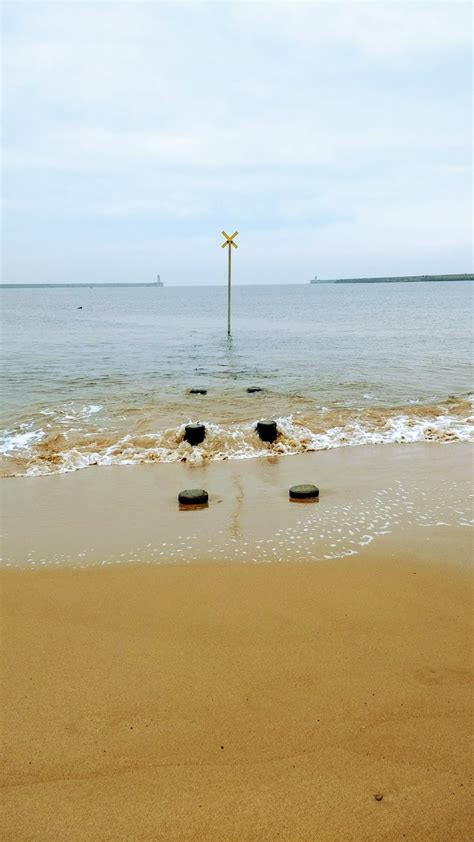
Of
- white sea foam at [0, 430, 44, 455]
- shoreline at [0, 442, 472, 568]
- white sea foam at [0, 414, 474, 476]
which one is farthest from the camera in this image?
white sea foam at [0, 430, 44, 455]

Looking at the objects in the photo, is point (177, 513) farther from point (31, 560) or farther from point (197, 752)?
point (197, 752)

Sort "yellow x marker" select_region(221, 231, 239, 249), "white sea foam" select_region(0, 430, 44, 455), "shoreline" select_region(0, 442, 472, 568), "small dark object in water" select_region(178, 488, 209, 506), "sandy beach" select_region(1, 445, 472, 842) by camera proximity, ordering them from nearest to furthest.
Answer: "sandy beach" select_region(1, 445, 472, 842) → "shoreline" select_region(0, 442, 472, 568) → "small dark object in water" select_region(178, 488, 209, 506) → "white sea foam" select_region(0, 430, 44, 455) → "yellow x marker" select_region(221, 231, 239, 249)

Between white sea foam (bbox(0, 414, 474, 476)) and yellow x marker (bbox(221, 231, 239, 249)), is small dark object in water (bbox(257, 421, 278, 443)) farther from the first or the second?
yellow x marker (bbox(221, 231, 239, 249))

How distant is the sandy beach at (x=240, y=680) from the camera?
254 cm

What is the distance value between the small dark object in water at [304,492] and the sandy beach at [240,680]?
1.64ft

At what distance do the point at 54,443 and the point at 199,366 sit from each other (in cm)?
1050

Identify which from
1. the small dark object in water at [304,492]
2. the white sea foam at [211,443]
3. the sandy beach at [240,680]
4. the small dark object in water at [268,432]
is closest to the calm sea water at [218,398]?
the white sea foam at [211,443]

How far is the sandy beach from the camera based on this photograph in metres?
2.54

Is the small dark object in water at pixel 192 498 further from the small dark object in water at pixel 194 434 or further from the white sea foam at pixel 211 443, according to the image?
the small dark object in water at pixel 194 434

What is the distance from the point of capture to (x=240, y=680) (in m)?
3.35

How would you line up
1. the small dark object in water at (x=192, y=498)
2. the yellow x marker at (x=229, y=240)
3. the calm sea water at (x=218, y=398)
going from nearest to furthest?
the small dark object in water at (x=192, y=498) < the calm sea water at (x=218, y=398) < the yellow x marker at (x=229, y=240)

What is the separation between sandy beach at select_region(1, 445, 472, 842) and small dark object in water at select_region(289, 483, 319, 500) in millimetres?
500

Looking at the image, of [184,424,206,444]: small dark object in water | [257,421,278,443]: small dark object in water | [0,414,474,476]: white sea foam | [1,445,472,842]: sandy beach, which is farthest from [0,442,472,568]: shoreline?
[184,424,206,444]: small dark object in water

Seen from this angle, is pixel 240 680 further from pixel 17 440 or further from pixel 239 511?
pixel 17 440
